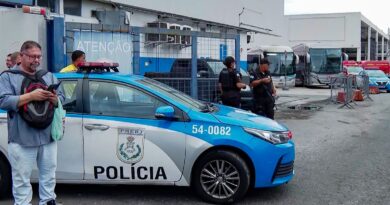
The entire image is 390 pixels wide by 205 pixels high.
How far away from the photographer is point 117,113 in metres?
6.00

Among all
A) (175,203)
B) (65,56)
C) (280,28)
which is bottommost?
(175,203)

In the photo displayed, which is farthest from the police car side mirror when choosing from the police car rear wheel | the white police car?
the police car rear wheel

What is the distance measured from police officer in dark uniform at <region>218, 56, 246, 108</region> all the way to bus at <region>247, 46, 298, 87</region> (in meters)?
22.2

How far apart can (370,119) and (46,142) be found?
41.4ft

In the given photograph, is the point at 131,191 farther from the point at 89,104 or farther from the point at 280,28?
the point at 280,28

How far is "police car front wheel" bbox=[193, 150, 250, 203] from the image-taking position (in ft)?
19.5

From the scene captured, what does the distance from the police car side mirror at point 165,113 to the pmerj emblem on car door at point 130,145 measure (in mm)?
265

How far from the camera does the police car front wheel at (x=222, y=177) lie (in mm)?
5934

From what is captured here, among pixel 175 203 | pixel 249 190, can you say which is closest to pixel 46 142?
pixel 175 203

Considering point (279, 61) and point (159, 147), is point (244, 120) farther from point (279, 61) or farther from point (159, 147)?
point (279, 61)

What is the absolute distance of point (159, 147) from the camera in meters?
5.90

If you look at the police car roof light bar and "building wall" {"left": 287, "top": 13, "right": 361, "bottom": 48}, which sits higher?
"building wall" {"left": 287, "top": 13, "right": 361, "bottom": 48}

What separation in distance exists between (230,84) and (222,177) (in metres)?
3.91

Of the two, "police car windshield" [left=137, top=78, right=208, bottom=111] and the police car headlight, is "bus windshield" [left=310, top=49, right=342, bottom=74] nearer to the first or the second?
"police car windshield" [left=137, top=78, right=208, bottom=111]
